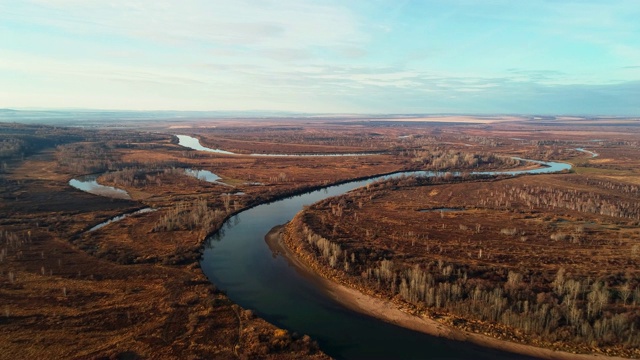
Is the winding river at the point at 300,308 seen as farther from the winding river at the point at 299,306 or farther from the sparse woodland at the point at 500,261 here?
the sparse woodland at the point at 500,261

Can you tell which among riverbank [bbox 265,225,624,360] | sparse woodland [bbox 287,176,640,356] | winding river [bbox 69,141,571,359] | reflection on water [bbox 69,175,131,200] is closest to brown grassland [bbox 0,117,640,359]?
sparse woodland [bbox 287,176,640,356]

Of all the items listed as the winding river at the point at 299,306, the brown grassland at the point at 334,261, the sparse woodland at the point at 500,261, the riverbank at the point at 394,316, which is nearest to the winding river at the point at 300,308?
the winding river at the point at 299,306

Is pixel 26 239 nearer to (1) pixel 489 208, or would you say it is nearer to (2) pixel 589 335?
(2) pixel 589 335

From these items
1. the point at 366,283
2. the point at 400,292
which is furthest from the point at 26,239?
the point at 400,292

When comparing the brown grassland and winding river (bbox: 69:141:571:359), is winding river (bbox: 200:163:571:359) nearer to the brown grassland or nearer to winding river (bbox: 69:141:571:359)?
winding river (bbox: 69:141:571:359)

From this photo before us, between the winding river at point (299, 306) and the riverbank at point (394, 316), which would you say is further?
the winding river at point (299, 306)

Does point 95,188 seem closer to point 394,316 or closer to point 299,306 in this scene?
point 299,306
